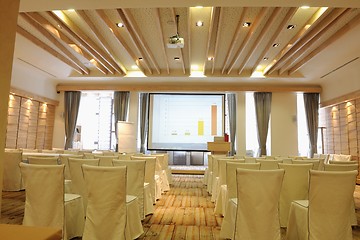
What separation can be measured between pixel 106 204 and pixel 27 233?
6.50ft

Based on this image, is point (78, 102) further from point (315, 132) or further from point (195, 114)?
point (315, 132)

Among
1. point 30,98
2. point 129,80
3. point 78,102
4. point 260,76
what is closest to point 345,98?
point 260,76

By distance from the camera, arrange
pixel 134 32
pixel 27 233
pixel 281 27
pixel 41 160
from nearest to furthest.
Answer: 1. pixel 27 233
2. pixel 41 160
3. pixel 281 27
4. pixel 134 32

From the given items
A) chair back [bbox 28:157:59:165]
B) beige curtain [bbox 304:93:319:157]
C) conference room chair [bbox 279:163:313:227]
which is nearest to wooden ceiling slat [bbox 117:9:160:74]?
chair back [bbox 28:157:59:165]

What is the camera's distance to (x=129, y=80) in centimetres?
992

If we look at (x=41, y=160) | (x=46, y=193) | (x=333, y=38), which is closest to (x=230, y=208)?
(x=46, y=193)

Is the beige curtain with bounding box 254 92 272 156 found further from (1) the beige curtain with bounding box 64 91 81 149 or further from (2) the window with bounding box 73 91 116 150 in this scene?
(1) the beige curtain with bounding box 64 91 81 149

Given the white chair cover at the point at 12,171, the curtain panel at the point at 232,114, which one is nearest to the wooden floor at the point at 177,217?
the white chair cover at the point at 12,171

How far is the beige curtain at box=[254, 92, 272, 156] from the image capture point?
10148mm

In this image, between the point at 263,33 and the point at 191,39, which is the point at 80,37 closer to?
the point at 191,39

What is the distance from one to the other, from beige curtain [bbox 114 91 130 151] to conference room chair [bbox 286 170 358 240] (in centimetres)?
895

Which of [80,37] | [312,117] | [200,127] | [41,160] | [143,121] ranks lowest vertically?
[41,160]

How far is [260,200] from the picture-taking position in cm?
235

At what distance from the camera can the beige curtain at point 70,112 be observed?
1045cm
